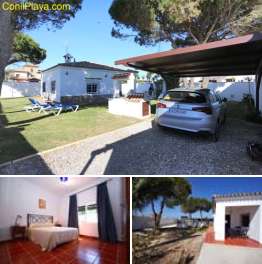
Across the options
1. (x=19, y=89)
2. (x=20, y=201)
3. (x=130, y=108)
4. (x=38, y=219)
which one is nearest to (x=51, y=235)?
(x=38, y=219)

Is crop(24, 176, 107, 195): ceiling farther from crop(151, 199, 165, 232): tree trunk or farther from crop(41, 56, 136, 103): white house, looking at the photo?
crop(41, 56, 136, 103): white house

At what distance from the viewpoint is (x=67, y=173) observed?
2.89 meters

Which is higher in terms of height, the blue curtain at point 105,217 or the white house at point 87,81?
the white house at point 87,81

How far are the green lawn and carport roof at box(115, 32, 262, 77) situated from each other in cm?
91

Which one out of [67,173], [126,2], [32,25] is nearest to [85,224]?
[67,173]

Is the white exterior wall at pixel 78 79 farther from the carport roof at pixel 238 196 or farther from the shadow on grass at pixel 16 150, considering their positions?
the carport roof at pixel 238 196

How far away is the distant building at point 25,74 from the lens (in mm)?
3456

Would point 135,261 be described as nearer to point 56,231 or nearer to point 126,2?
point 56,231

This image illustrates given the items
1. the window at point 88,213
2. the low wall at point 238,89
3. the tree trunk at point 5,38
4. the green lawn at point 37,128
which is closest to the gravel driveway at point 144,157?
the green lawn at point 37,128

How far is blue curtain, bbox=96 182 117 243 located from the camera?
2654 millimetres

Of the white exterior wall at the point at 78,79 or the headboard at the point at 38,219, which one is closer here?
the headboard at the point at 38,219

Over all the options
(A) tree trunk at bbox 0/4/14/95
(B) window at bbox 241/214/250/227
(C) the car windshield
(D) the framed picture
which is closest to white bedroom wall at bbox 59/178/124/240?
(D) the framed picture

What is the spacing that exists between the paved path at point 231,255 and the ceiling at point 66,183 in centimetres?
112

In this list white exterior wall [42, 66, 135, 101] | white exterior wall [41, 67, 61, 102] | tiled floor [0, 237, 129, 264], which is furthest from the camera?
white exterior wall [42, 66, 135, 101]
